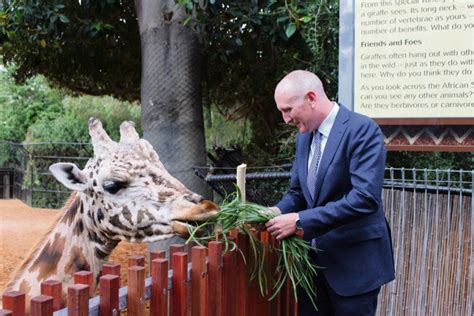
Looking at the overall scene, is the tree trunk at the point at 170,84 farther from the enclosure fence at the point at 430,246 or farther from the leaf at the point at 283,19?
A: the enclosure fence at the point at 430,246

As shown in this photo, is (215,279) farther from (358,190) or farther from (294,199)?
(358,190)

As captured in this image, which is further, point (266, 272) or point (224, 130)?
point (224, 130)

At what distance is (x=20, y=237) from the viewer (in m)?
10.3

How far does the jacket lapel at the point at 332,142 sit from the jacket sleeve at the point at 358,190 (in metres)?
0.07

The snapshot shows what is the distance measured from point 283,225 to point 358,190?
0.40 meters

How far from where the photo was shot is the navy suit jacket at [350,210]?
2.66 metres

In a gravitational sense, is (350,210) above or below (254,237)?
above

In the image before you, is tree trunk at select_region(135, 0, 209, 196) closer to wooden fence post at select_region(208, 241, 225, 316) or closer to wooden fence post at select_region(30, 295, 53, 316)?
wooden fence post at select_region(208, 241, 225, 316)

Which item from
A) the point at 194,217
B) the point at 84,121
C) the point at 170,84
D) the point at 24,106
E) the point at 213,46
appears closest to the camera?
the point at 194,217

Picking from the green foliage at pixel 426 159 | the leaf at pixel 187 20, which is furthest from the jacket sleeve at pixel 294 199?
the green foliage at pixel 426 159

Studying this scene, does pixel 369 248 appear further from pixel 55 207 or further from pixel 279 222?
pixel 55 207

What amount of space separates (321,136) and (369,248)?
2.00 ft

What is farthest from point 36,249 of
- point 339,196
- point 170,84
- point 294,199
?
point 170,84

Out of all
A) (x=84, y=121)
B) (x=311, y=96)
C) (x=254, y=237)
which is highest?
(x=84, y=121)
